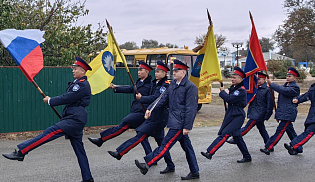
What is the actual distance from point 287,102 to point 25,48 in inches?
200

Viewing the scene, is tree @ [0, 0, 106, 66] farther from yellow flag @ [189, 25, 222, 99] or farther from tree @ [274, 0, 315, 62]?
tree @ [274, 0, 315, 62]

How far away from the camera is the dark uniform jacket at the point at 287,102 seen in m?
7.90

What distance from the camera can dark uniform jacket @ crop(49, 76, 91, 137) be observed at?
18.4 feet

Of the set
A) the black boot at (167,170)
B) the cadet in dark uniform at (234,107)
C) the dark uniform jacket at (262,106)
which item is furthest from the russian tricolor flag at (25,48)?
the dark uniform jacket at (262,106)

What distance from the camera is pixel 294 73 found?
806 cm

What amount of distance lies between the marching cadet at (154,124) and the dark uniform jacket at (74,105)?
2.73ft

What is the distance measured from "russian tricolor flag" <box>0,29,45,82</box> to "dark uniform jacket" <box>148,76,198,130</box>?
2.08 metres

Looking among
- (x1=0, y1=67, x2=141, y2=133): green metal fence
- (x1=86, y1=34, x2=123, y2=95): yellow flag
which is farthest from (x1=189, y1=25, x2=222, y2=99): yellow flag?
(x1=0, y1=67, x2=141, y2=133): green metal fence

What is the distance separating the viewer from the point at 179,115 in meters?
6.05

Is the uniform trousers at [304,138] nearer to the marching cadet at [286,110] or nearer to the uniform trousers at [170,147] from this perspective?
the marching cadet at [286,110]

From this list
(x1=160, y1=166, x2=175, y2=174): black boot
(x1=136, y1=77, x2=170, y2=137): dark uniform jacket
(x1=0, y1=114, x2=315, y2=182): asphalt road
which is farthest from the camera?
(x1=160, y1=166, x2=175, y2=174): black boot

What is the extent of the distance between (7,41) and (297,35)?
2975 cm

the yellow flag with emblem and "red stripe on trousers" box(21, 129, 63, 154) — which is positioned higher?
the yellow flag with emblem

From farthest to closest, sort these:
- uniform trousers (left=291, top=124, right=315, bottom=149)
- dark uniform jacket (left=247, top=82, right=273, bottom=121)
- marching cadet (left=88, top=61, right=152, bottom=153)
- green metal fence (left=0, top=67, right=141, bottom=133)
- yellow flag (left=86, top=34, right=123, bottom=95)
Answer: green metal fence (left=0, top=67, right=141, bottom=133)
dark uniform jacket (left=247, top=82, right=273, bottom=121)
uniform trousers (left=291, top=124, right=315, bottom=149)
yellow flag (left=86, top=34, right=123, bottom=95)
marching cadet (left=88, top=61, right=152, bottom=153)
